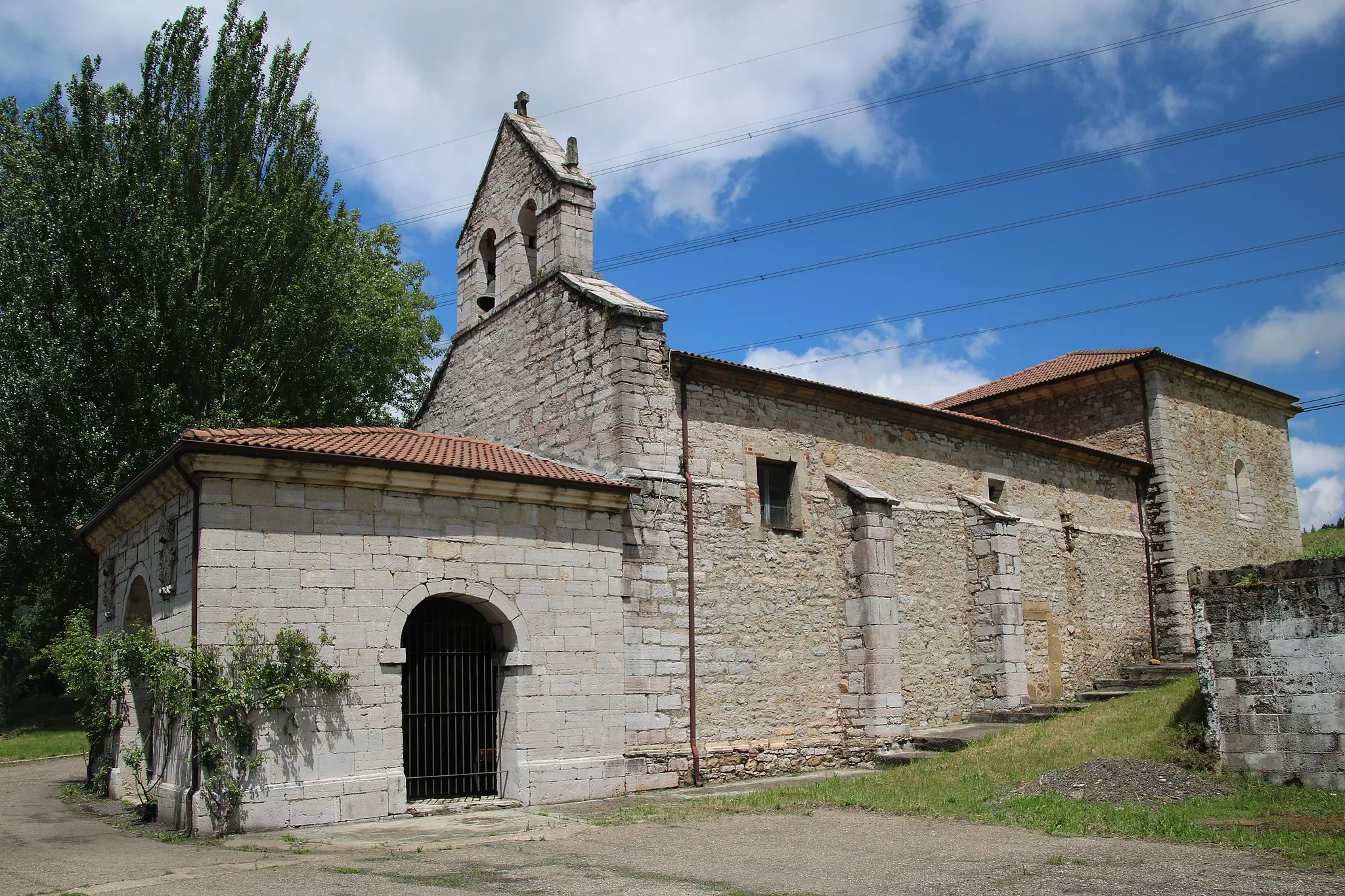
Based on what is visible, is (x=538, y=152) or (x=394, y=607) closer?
(x=394, y=607)

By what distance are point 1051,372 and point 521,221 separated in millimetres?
14772

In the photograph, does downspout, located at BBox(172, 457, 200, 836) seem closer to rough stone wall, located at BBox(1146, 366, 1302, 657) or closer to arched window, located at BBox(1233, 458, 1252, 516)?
rough stone wall, located at BBox(1146, 366, 1302, 657)

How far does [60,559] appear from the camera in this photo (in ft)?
63.0

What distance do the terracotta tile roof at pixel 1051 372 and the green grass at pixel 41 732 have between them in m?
20.4

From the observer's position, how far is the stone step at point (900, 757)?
14859 millimetres

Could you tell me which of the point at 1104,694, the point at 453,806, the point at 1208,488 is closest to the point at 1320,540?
the point at 1208,488

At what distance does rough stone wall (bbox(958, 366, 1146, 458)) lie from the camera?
23.2 metres

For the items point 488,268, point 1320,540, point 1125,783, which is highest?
point 488,268

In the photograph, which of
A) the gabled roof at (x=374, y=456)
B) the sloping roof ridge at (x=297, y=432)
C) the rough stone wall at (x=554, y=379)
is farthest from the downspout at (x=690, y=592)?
the sloping roof ridge at (x=297, y=432)

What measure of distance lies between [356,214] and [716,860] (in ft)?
85.2

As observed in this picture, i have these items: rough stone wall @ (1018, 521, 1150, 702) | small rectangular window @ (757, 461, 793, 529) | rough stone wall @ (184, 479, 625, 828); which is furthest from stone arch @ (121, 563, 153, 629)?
rough stone wall @ (1018, 521, 1150, 702)

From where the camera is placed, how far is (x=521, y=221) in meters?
16.7

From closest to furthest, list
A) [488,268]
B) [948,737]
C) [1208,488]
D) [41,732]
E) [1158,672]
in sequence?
[948,737] < [488,268] < [1158,672] < [1208,488] < [41,732]

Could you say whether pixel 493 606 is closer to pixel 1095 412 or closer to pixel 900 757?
pixel 900 757
